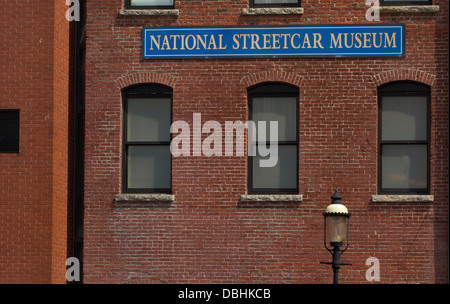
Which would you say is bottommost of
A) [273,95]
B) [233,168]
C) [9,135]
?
[233,168]

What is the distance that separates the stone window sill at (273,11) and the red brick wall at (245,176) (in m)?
0.13

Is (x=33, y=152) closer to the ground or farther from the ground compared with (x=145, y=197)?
farther from the ground

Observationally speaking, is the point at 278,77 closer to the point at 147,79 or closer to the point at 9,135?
the point at 147,79

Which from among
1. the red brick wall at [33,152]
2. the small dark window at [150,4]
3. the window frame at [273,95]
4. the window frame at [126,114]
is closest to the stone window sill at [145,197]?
the window frame at [126,114]

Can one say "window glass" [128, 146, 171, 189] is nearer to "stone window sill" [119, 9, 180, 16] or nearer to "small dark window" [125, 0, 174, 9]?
"stone window sill" [119, 9, 180, 16]

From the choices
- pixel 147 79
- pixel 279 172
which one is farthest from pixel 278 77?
pixel 147 79

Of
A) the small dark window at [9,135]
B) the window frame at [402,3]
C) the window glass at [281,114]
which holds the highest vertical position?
the window frame at [402,3]

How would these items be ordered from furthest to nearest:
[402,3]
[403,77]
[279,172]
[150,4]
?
[150,4], [402,3], [279,172], [403,77]

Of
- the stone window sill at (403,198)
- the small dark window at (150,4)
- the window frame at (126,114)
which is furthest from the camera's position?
the small dark window at (150,4)

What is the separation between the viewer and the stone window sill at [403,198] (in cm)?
1691

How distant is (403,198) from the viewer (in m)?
16.9

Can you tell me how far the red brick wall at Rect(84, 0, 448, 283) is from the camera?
16953mm

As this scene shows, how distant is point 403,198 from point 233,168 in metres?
3.39

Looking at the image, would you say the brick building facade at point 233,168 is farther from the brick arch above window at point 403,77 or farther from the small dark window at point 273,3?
the small dark window at point 273,3
